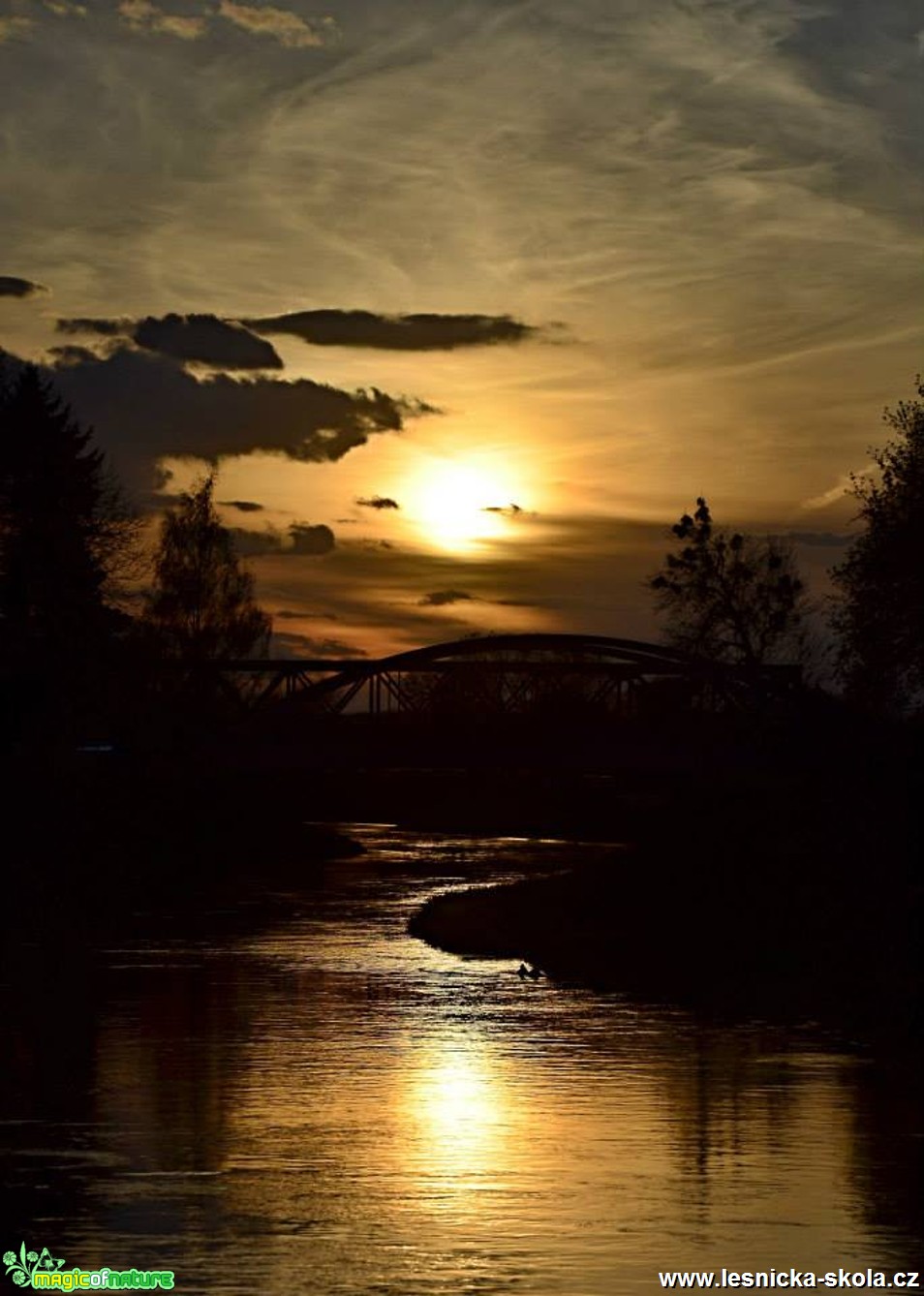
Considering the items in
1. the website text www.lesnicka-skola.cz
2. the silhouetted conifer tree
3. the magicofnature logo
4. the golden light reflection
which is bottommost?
the golden light reflection

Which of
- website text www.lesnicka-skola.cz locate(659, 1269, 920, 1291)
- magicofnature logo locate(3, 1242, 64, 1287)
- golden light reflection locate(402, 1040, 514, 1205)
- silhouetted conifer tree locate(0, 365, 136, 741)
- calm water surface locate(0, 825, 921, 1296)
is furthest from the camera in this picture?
silhouetted conifer tree locate(0, 365, 136, 741)

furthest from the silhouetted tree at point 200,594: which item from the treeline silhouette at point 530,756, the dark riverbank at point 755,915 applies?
the dark riverbank at point 755,915

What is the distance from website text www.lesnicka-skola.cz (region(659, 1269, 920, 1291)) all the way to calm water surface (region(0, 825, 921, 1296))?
0.21m

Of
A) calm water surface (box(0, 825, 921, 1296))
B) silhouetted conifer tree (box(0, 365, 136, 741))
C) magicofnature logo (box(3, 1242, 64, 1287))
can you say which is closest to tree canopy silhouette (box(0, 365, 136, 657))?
silhouetted conifer tree (box(0, 365, 136, 741))

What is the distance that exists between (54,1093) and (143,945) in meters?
22.6

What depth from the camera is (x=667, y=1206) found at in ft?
71.0

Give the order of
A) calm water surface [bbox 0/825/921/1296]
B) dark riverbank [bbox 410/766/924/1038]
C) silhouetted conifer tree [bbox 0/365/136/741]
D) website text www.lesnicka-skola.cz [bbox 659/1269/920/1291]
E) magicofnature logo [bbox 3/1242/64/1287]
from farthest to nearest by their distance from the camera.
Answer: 1. silhouetted conifer tree [bbox 0/365/136/741]
2. dark riverbank [bbox 410/766/924/1038]
3. calm water surface [bbox 0/825/921/1296]
4. website text www.lesnicka-skola.cz [bbox 659/1269/920/1291]
5. magicofnature logo [bbox 3/1242/64/1287]

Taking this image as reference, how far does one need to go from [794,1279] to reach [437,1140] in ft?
22.9

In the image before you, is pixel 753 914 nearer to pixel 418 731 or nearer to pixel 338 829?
pixel 418 731

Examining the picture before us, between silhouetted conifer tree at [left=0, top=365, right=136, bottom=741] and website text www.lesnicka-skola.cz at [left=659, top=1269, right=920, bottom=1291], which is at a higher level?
silhouetted conifer tree at [left=0, top=365, right=136, bottom=741]

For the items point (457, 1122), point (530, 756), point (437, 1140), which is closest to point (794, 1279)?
point (437, 1140)

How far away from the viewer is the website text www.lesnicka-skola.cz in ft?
61.2

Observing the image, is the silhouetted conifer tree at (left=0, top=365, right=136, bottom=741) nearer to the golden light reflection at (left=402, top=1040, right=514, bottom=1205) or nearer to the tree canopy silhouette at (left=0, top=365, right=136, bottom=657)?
the tree canopy silhouette at (left=0, top=365, right=136, bottom=657)

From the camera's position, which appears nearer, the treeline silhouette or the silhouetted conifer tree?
the treeline silhouette
